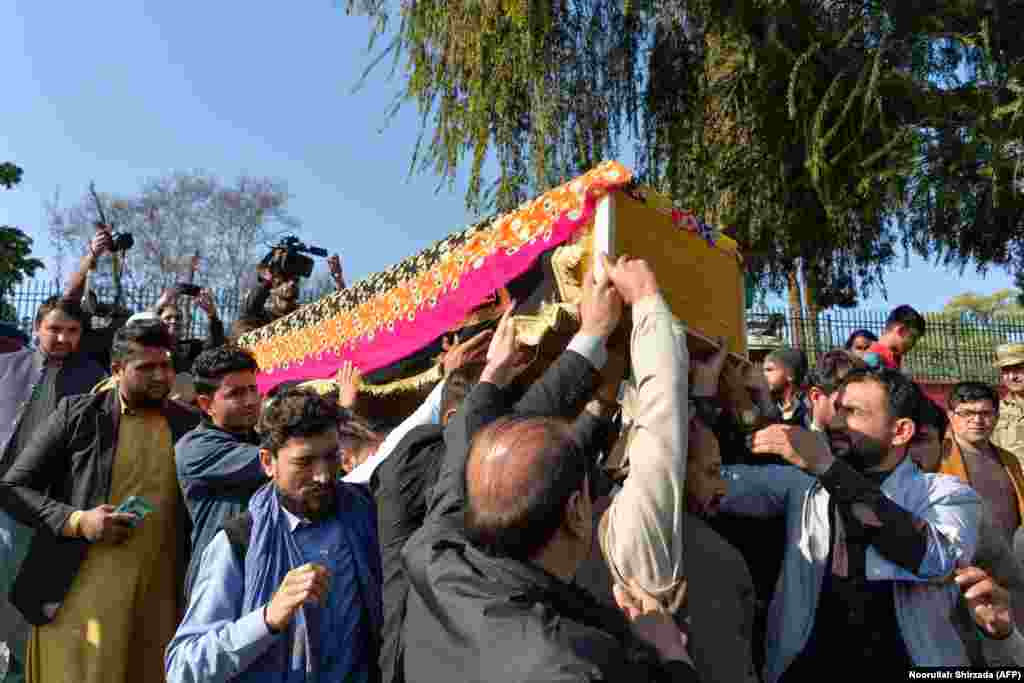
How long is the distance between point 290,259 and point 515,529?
533 cm

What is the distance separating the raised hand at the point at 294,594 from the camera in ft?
7.12

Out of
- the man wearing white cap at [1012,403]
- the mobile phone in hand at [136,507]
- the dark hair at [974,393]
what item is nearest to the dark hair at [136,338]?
the mobile phone in hand at [136,507]

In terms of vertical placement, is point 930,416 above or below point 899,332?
below

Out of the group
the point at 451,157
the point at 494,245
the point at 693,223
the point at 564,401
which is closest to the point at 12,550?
the point at 494,245

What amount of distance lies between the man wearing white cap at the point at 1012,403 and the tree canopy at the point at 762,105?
5143mm

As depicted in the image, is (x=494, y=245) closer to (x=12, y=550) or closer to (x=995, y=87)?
(x=12, y=550)

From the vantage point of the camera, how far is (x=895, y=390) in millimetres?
2865

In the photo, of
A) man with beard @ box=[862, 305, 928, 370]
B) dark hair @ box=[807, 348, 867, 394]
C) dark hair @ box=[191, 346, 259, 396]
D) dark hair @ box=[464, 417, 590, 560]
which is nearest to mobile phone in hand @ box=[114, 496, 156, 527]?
dark hair @ box=[191, 346, 259, 396]

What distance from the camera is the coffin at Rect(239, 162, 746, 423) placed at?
327cm

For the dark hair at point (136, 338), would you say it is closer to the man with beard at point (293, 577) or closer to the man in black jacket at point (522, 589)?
the man with beard at point (293, 577)

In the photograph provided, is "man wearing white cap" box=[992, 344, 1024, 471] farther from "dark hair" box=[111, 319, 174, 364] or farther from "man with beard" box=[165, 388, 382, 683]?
"dark hair" box=[111, 319, 174, 364]

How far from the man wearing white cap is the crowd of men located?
1.79 metres

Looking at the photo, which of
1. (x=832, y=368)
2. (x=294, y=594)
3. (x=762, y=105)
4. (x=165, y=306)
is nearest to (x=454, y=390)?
(x=294, y=594)

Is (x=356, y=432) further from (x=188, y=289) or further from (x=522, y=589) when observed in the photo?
(x=188, y=289)
